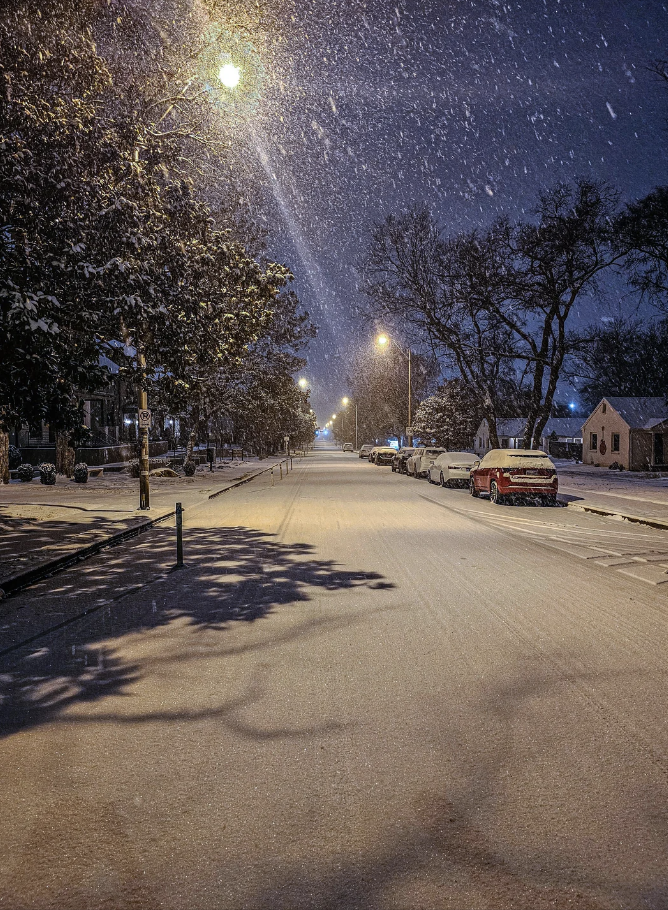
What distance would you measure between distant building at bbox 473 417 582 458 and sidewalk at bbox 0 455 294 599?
57456mm

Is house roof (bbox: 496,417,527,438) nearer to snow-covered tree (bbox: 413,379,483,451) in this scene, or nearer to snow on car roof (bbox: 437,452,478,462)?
snow-covered tree (bbox: 413,379,483,451)

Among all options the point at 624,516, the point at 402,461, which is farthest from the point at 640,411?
the point at 624,516

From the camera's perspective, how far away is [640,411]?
51594 millimetres

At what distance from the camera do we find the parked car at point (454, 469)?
30875mm

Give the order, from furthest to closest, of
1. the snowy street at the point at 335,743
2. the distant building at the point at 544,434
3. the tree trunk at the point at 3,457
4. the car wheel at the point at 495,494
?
1. the distant building at the point at 544,434
2. the tree trunk at the point at 3,457
3. the car wheel at the point at 495,494
4. the snowy street at the point at 335,743

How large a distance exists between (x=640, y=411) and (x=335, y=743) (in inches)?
2041

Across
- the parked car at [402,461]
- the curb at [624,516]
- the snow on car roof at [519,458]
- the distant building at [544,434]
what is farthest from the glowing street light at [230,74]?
the distant building at [544,434]

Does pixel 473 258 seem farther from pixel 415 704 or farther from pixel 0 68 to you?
pixel 415 704

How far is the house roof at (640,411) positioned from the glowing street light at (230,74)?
40247 mm

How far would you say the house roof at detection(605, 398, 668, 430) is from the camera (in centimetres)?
4966

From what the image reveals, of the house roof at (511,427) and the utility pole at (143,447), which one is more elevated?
the house roof at (511,427)

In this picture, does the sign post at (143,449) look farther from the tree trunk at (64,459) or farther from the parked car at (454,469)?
the tree trunk at (64,459)

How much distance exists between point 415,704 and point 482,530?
10.9 metres

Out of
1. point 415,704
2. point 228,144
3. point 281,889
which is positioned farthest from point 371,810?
point 228,144
